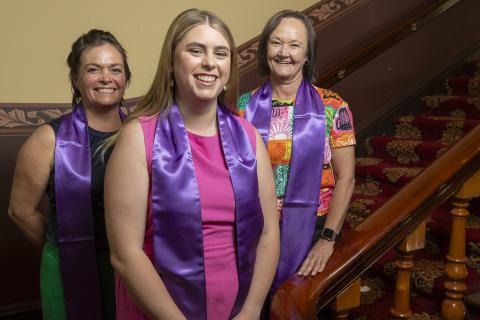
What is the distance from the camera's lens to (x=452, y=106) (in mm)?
3492

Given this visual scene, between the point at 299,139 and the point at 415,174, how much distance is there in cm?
93

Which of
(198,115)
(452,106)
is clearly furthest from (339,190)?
(452,106)

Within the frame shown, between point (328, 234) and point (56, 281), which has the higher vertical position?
point (328, 234)

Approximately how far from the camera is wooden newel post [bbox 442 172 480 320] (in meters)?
1.56

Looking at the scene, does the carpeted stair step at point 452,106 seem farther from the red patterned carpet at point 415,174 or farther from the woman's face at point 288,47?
the woman's face at point 288,47

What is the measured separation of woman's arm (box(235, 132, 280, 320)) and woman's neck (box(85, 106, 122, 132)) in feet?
2.05

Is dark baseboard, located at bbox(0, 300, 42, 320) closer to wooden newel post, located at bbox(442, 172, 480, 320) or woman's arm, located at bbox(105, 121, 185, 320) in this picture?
woman's arm, located at bbox(105, 121, 185, 320)

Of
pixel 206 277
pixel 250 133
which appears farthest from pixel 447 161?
pixel 206 277

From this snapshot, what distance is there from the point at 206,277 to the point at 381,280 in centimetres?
110

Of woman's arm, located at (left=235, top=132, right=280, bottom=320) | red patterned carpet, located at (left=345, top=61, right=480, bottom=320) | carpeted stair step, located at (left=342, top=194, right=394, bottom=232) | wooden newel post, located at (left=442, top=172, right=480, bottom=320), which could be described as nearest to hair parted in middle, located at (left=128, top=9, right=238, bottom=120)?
woman's arm, located at (left=235, top=132, right=280, bottom=320)

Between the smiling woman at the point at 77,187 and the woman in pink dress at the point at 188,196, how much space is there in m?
0.44

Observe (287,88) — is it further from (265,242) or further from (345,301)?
(345,301)

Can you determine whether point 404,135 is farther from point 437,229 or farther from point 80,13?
point 80,13

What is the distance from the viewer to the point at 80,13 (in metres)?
2.83
